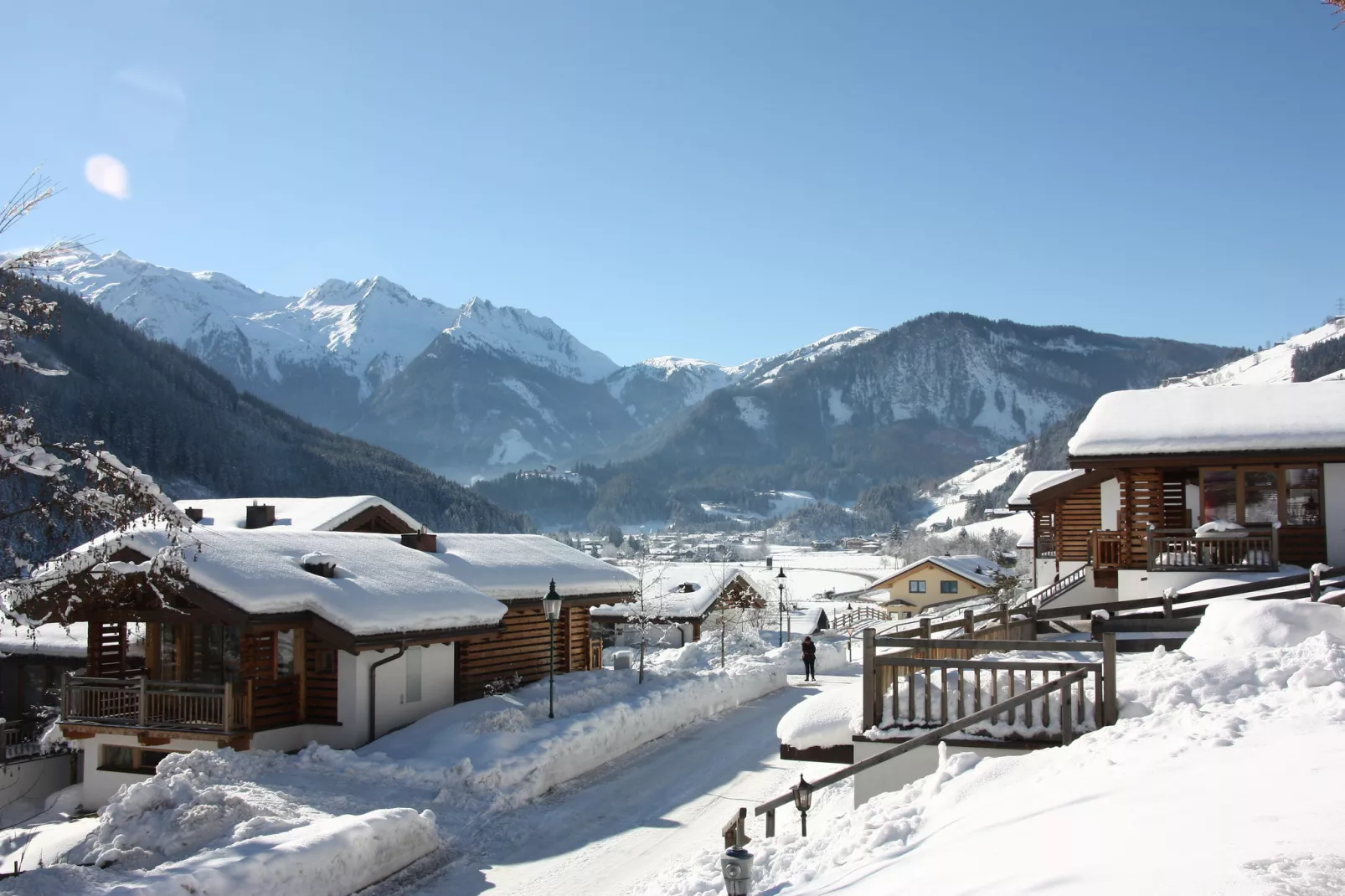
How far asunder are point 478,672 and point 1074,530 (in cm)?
1957

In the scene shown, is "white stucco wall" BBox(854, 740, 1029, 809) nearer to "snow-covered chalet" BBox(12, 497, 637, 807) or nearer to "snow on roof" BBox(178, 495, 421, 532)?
"snow-covered chalet" BBox(12, 497, 637, 807)

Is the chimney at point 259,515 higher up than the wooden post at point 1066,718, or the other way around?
the chimney at point 259,515

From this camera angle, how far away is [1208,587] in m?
19.3

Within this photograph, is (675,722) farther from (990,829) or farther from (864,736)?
(990,829)

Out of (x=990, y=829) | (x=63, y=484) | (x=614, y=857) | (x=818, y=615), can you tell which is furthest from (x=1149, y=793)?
(x=818, y=615)

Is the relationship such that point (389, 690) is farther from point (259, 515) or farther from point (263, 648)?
point (259, 515)

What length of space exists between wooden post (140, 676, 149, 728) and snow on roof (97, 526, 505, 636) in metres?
2.56

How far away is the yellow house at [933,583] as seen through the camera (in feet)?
250

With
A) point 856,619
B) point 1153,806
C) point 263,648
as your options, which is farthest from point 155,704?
point 856,619

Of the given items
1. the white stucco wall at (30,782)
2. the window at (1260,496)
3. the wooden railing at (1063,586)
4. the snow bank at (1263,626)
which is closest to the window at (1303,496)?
the window at (1260,496)

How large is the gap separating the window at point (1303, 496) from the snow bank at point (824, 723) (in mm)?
14322

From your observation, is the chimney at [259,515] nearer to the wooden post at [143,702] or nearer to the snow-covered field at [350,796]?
the snow-covered field at [350,796]

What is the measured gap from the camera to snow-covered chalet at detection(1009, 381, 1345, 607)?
2073cm

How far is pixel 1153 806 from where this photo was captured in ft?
22.7
